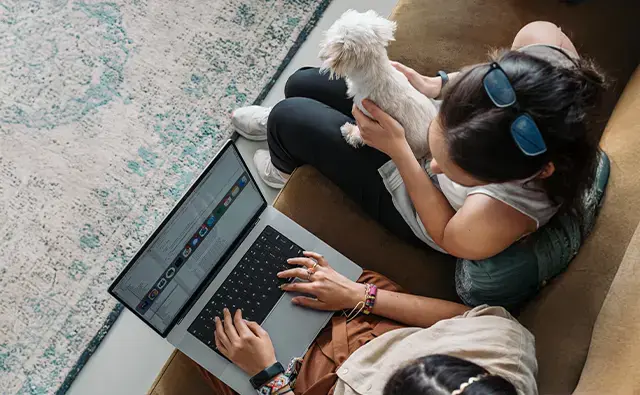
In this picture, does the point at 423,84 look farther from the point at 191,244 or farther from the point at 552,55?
the point at 191,244

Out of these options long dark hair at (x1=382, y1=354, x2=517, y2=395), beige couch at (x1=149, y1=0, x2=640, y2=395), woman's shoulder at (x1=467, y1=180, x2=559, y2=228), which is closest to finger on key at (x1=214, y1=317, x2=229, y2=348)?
beige couch at (x1=149, y1=0, x2=640, y2=395)

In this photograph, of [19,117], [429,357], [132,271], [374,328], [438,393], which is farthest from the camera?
[19,117]

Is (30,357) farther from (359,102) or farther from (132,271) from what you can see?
(359,102)

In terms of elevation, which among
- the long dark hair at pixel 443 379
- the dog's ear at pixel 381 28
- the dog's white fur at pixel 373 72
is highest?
the dog's ear at pixel 381 28

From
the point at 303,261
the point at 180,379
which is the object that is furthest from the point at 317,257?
the point at 180,379

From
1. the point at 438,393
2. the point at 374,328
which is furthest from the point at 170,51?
the point at 438,393

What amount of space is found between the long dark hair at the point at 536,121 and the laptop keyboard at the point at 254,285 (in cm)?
50

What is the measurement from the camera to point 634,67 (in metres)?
1.43

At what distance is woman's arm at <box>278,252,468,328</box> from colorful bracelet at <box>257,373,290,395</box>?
0.17 metres

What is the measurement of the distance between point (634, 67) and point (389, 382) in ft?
3.26

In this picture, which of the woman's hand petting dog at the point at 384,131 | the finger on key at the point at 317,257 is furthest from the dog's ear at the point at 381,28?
the finger on key at the point at 317,257

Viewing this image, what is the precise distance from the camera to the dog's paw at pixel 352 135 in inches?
52.6

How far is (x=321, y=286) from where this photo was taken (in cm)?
124

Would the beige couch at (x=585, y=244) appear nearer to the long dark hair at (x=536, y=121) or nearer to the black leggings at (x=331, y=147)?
the black leggings at (x=331, y=147)
